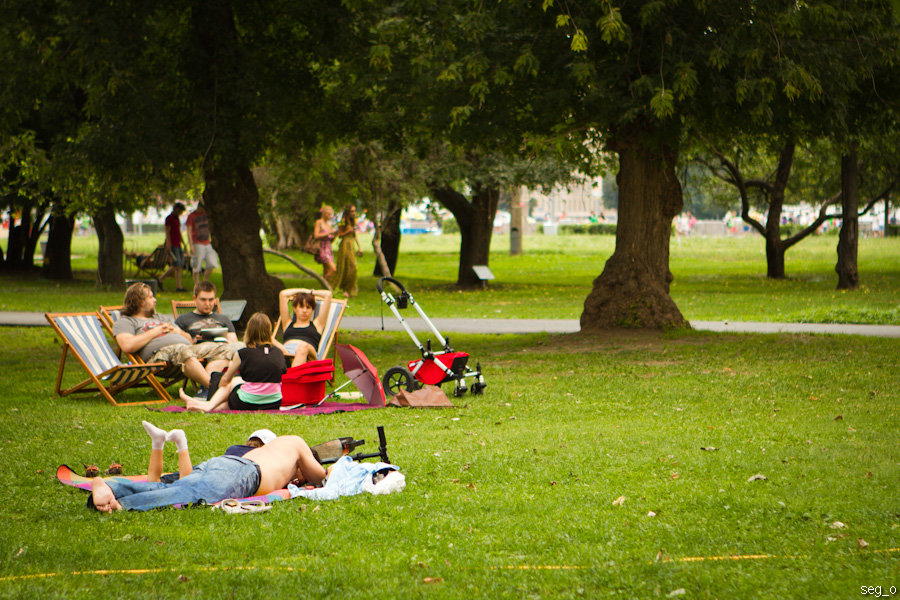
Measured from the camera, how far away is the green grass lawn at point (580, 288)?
791 inches

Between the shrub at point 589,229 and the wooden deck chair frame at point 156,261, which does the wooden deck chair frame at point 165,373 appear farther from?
the shrub at point 589,229

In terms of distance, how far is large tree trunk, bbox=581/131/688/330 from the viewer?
48.4 ft

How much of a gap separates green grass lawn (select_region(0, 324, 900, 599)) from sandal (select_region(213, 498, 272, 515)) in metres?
0.07

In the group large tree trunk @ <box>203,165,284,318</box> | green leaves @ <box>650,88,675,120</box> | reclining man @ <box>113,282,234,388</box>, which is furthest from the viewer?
large tree trunk @ <box>203,165,284,318</box>

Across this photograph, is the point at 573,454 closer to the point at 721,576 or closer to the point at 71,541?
the point at 721,576

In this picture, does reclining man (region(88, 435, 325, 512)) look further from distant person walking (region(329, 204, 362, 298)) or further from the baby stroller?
distant person walking (region(329, 204, 362, 298))

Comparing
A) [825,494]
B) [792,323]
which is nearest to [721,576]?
[825,494]

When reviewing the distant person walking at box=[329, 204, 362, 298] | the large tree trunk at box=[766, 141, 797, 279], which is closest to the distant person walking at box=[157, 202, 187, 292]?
the distant person walking at box=[329, 204, 362, 298]

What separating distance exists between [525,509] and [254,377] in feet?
14.6

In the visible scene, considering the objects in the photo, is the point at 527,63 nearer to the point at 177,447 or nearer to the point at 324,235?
the point at 177,447

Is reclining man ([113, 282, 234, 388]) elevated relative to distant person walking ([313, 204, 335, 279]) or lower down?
lower down

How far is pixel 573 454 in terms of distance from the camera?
23.5 ft

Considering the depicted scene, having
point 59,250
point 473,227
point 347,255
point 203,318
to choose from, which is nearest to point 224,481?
point 203,318

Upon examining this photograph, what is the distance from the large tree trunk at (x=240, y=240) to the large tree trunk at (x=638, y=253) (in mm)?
5321
